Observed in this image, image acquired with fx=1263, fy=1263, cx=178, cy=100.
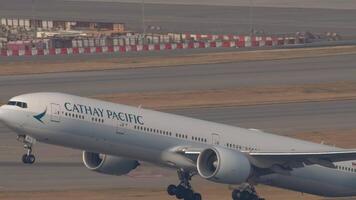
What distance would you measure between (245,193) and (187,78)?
2911 inches

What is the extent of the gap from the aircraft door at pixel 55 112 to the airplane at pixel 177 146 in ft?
0.18

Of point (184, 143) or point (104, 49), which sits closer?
point (184, 143)

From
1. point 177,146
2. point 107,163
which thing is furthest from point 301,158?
point 107,163

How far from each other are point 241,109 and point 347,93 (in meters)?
17.2

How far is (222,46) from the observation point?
19125 cm

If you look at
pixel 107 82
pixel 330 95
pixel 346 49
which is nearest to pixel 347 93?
pixel 330 95

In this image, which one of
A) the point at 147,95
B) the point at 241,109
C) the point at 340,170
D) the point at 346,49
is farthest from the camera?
the point at 346,49

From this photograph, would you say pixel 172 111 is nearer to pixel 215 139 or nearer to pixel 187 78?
pixel 187 78

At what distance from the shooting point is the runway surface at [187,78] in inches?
5719

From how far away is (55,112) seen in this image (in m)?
76.2

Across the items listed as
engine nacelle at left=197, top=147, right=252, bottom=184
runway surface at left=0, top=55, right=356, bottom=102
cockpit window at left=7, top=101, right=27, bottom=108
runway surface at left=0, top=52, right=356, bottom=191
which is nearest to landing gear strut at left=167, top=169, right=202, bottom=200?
engine nacelle at left=197, top=147, right=252, bottom=184

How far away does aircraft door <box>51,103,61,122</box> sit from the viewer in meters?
76.1

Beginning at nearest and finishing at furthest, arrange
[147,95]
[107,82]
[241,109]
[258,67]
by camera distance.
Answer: [241,109], [147,95], [107,82], [258,67]

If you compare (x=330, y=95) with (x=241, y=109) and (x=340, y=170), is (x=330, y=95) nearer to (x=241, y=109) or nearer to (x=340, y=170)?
(x=241, y=109)
